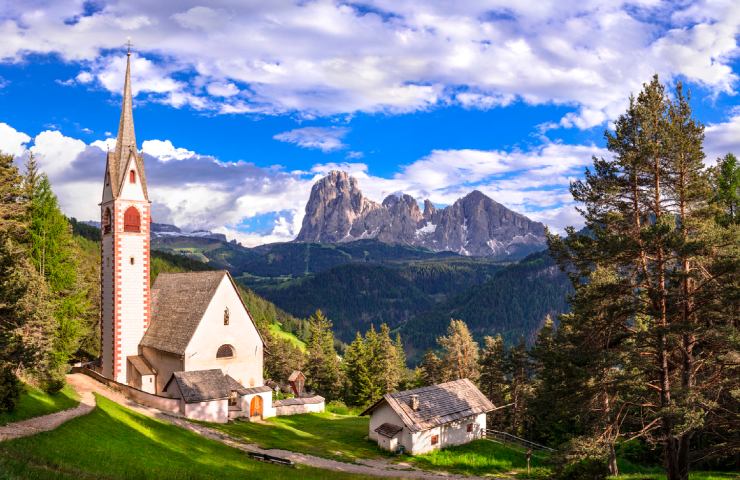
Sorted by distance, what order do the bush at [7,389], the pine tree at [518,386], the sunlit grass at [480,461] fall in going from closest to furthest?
the bush at [7,389] < the sunlit grass at [480,461] < the pine tree at [518,386]

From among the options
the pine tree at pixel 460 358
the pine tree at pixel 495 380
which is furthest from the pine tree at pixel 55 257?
the pine tree at pixel 460 358

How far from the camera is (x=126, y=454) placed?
79.9 feet

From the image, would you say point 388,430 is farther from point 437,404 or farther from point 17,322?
point 17,322

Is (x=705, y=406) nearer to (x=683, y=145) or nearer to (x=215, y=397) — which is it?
(x=683, y=145)

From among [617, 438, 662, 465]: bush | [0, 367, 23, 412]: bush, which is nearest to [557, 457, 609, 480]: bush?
[617, 438, 662, 465]: bush

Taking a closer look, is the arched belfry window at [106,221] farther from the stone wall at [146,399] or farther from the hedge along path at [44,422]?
the hedge along path at [44,422]

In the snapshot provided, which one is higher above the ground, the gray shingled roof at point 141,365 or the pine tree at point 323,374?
the gray shingled roof at point 141,365

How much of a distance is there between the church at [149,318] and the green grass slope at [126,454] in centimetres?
904

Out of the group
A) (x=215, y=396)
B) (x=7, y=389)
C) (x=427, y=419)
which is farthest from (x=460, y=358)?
(x=7, y=389)

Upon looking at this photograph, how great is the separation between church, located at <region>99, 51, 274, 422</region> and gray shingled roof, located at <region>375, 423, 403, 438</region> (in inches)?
430

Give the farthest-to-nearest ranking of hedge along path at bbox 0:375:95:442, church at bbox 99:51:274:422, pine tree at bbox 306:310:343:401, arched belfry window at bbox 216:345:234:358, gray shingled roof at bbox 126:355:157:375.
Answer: pine tree at bbox 306:310:343:401 < arched belfry window at bbox 216:345:234:358 < gray shingled roof at bbox 126:355:157:375 < church at bbox 99:51:274:422 < hedge along path at bbox 0:375:95:442

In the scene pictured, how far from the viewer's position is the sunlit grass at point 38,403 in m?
26.8

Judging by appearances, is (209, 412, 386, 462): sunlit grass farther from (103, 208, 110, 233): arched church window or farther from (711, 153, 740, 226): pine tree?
(711, 153, 740, 226): pine tree

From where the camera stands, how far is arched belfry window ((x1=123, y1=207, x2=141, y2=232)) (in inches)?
1860
